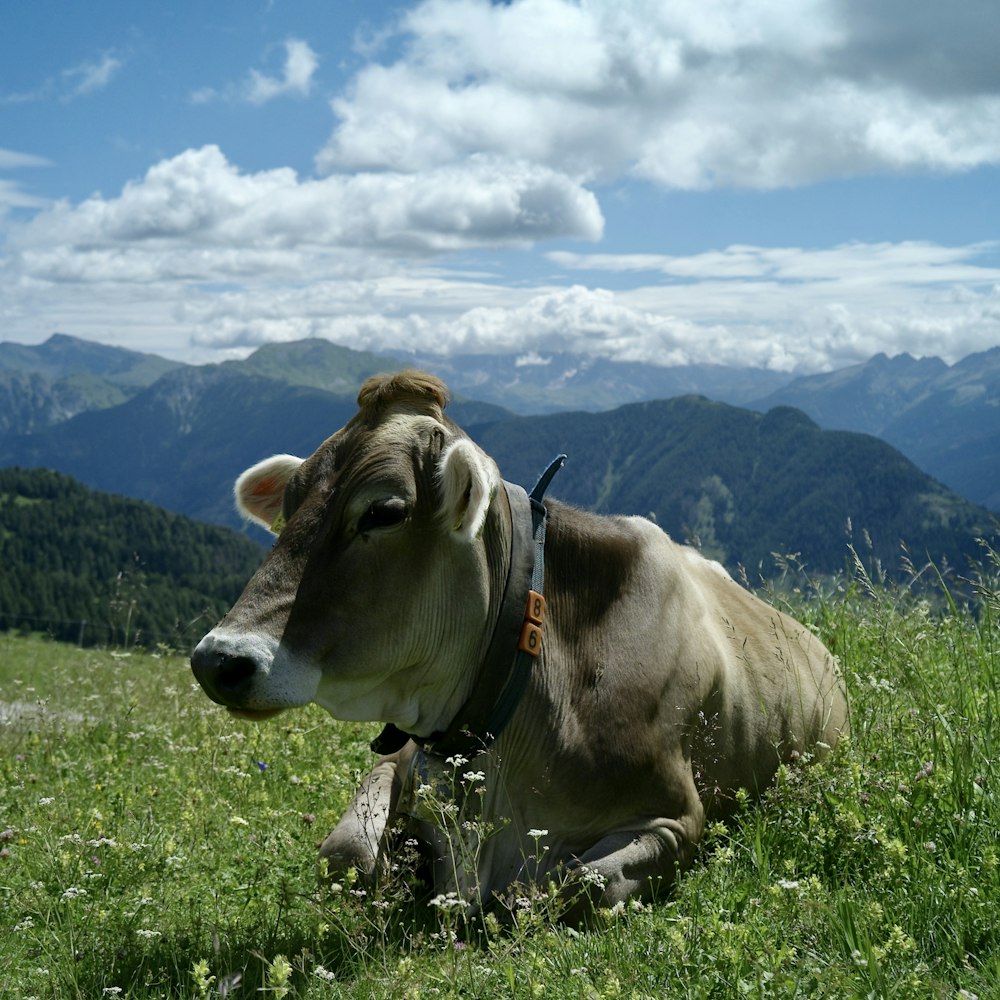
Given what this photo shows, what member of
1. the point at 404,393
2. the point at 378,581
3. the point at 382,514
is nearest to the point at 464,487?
the point at 382,514

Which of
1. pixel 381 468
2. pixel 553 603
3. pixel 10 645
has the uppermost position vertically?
pixel 381 468

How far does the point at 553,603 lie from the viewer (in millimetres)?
5637

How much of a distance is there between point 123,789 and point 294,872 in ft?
6.85

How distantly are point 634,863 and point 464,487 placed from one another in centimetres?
198

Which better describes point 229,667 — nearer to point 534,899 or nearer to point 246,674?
point 246,674

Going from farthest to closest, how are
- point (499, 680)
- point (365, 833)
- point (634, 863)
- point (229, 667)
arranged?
point (365, 833), point (499, 680), point (634, 863), point (229, 667)

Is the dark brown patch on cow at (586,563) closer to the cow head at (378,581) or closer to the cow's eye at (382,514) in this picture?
the cow head at (378,581)

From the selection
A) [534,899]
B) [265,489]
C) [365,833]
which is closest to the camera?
[534,899]

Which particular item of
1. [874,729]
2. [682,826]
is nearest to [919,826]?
[682,826]

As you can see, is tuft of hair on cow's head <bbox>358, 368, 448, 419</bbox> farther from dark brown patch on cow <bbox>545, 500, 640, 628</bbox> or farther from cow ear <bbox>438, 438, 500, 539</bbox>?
dark brown patch on cow <bbox>545, 500, 640, 628</bbox>

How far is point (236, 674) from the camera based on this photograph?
171 inches

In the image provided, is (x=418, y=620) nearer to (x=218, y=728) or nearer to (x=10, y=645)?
(x=218, y=728)

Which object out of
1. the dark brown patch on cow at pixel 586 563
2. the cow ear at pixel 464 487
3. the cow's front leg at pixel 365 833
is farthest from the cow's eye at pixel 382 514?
the cow's front leg at pixel 365 833

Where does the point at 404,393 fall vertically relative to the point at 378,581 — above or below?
above
